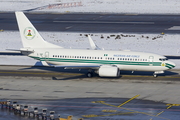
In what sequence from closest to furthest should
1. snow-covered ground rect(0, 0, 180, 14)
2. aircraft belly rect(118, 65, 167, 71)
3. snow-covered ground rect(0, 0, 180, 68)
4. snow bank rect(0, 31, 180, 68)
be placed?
aircraft belly rect(118, 65, 167, 71) → snow bank rect(0, 31, 180, 68) → snow-covered ground rect(0, 0, 180, 68) → snow-covered ground rect(0, 0, 180, 14)

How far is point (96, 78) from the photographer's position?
58688 millimetres

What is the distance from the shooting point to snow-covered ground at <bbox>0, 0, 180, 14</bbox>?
13275 centimetres

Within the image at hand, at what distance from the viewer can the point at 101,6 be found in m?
142

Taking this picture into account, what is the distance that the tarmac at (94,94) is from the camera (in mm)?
41781

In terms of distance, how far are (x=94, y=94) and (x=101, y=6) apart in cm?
9544

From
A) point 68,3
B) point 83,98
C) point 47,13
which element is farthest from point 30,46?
point 68,3

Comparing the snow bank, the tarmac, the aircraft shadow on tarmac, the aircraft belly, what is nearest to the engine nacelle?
the tarmac

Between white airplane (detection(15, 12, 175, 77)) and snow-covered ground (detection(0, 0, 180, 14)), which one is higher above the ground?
snow-covered ground (detection(0, 0, 180, 14))

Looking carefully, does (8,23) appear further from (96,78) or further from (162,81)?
(162,81)

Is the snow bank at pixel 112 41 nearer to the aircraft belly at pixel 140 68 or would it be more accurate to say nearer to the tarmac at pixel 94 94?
the tarmac at pixel 94 94

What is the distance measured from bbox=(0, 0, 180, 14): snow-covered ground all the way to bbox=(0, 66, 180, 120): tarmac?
238ft

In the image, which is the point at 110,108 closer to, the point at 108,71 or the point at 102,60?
the point at 108,71

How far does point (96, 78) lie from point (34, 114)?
62.7 feet

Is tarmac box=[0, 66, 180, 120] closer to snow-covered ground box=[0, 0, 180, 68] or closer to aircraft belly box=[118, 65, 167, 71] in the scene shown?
aircraft belly box=[118, 65, 167, 71]
